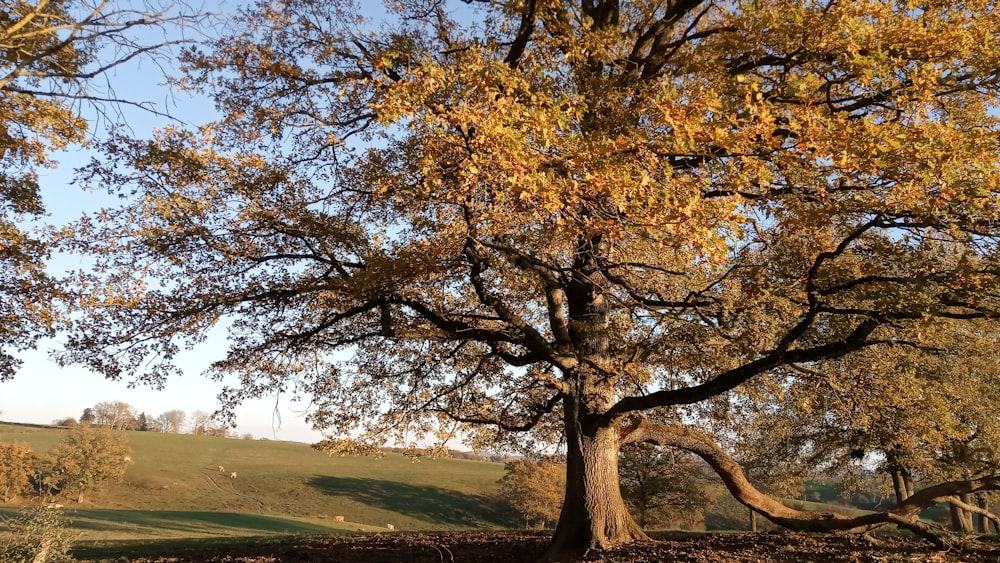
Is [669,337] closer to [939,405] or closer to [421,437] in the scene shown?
[421,437]

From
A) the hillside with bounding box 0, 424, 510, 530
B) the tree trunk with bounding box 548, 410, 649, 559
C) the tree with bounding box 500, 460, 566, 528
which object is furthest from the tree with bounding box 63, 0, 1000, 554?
the hillside with bounding box 0, 424, 510, 530

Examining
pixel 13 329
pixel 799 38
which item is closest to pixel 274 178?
pixel 13 329

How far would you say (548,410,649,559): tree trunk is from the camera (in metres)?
8.84

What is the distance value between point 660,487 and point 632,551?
781 inches

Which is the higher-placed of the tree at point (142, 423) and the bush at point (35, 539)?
the tree at point (142, 423)

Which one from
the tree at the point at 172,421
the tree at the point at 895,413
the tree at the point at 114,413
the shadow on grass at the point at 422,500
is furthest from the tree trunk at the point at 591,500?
the tree at the point at 172,421

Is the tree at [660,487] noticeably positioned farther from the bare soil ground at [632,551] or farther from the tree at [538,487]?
the bare soil ground at [632,551]

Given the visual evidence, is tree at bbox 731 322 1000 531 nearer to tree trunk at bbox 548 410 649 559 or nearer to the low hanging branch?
the low hanging branch

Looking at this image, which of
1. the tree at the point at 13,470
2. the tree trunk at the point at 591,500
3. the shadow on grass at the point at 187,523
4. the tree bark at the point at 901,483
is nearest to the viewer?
the tree trunk at the point at 591,500

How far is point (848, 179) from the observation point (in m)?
5.88

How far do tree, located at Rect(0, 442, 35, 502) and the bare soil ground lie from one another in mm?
44641

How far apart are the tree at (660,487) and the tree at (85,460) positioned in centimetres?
4034

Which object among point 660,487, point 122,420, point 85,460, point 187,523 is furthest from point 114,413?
point 660,487

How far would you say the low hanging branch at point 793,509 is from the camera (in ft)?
26.2
